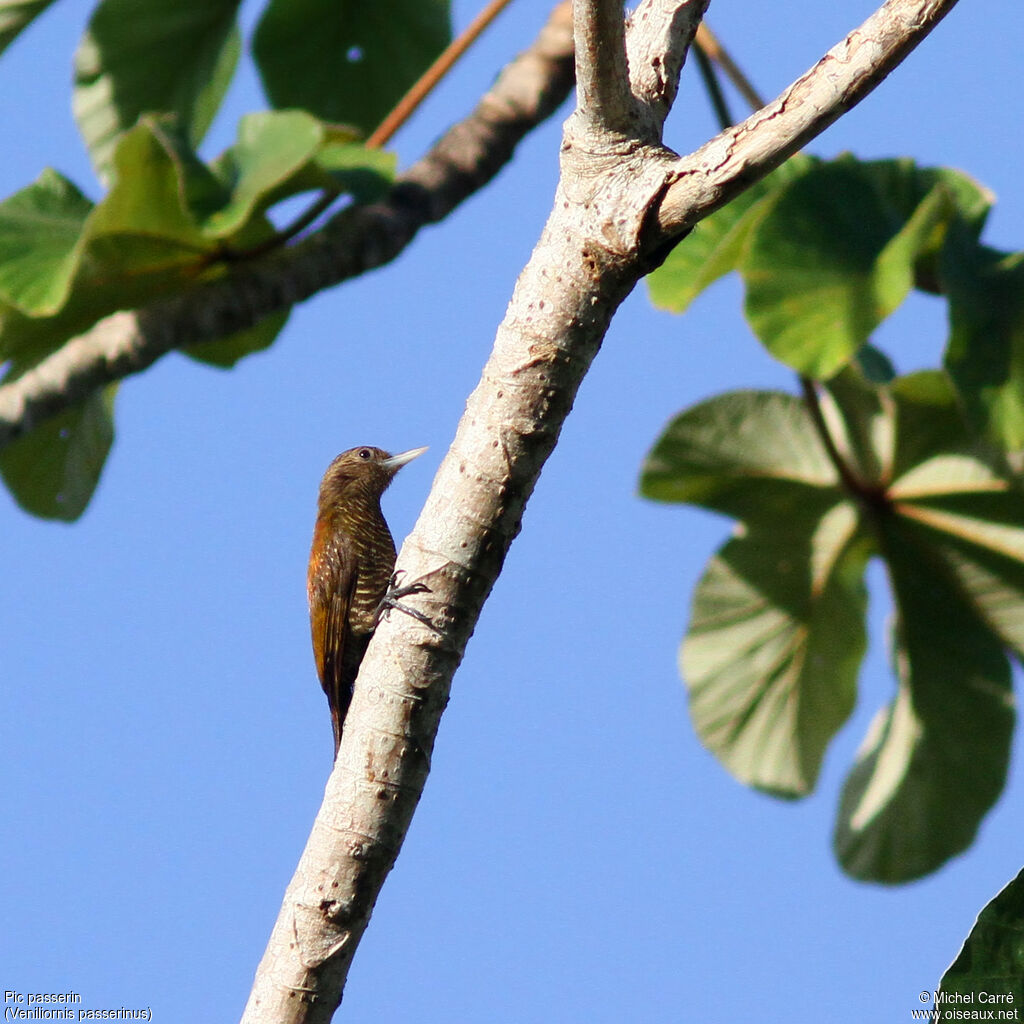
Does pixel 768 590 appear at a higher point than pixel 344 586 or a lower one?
lower

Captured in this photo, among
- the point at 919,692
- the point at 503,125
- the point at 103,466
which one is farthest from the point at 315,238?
the point at 919,692

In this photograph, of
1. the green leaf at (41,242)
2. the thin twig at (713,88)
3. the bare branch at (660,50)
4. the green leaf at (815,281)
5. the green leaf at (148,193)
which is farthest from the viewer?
the thin twig at (713,88)

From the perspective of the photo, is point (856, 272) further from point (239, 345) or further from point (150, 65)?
point (150, 65)

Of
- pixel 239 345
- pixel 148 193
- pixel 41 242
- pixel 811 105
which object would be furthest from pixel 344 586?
pixel 811 105

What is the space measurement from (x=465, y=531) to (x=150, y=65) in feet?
10.1

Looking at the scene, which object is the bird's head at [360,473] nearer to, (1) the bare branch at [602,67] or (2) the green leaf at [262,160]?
(2) the green leaf at [262,160]

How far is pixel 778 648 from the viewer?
4.67 meters

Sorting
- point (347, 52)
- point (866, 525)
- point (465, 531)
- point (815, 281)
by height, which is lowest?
point (465, 531)

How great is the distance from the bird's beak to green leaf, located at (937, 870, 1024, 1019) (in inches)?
128

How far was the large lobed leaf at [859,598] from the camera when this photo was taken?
4262 mm

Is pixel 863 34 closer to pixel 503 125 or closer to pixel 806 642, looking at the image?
pixel 503 125

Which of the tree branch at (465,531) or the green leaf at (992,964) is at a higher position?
the tree branch at (465,531)

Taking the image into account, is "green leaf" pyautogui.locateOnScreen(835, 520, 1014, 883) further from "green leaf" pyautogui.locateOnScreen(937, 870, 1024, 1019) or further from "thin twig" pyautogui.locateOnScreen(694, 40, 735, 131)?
"green leaf" pyautogui.locateOnScreen(937, 870, 1024, 1019)

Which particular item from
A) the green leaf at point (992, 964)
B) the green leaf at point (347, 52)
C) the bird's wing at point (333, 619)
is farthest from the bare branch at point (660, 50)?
the green leaf at point (347, 52)
